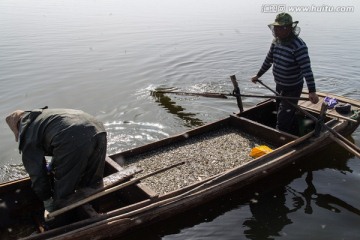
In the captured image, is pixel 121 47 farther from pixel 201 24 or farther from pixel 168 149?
pixel 168 149

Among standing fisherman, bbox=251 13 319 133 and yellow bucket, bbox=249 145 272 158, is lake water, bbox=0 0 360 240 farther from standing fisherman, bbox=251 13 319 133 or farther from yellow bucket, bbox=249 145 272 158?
standing fisherman, bbox=251 13 319 133

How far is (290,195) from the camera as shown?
280 inches

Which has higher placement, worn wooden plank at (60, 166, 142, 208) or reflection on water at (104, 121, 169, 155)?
worn wooden plank at (60, 166, 142, 208)

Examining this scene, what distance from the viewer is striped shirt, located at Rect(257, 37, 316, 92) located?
281 inches

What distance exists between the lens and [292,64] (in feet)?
24.3

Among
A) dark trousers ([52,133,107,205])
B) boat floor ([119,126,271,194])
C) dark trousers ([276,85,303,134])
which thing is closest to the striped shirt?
dark trousers ([276,85,303,134])

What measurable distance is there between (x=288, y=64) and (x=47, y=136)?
5070 millimetres

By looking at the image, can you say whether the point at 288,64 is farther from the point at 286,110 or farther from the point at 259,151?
the point at 259,151

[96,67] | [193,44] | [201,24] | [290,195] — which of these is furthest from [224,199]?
[201,24]

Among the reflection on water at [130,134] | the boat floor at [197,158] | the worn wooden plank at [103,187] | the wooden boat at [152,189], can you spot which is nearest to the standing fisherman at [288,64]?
the wooden boat at [152,189]

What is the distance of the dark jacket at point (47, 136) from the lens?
483 centimetres

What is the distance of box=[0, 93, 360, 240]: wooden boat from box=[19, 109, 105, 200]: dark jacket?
0.84 m

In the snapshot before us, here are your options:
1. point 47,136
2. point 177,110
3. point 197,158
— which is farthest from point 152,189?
point 177,110

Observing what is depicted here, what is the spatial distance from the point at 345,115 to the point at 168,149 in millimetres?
4295
